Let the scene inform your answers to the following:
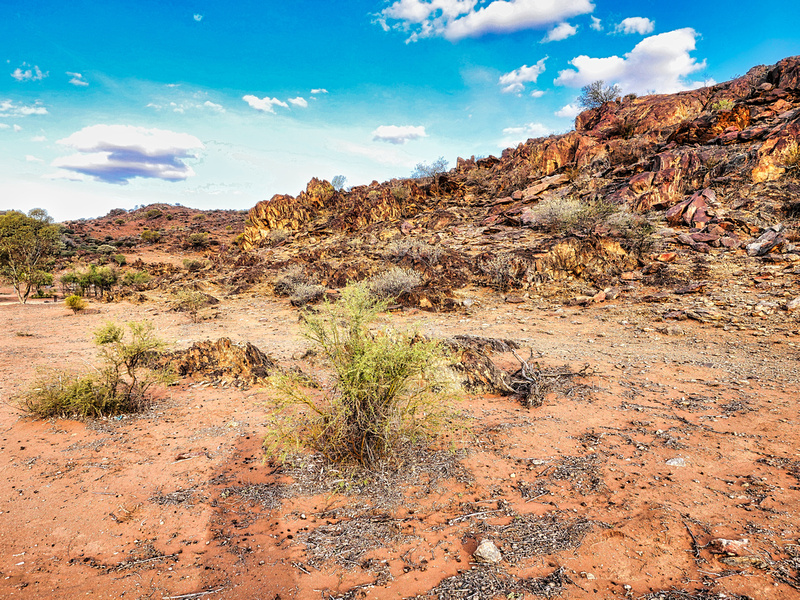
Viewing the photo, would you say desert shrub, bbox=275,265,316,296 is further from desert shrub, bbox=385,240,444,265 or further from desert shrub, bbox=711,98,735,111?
desert shrub, bbox=711,98,735,111

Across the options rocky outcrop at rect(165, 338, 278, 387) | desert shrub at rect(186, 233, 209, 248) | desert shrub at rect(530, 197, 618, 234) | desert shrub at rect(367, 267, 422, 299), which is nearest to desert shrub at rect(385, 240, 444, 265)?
desert shrub at rect(367, 267, 422, 299)

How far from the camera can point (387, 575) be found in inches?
93.7

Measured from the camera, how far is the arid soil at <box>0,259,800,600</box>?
2285 mm

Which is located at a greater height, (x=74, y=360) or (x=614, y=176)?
(x=614, y=176)

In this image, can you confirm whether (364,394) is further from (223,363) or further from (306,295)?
(306,295)

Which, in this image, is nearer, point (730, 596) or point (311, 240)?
point (730, 596)

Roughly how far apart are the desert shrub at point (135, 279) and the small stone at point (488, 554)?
24.8 meters

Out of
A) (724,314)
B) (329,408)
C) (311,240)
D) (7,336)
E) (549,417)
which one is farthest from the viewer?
(311,240)

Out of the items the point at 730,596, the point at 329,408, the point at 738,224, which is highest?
the point at 738,224

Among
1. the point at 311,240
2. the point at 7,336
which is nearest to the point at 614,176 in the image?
the point at 311,240

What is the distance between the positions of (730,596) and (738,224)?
15.5 m

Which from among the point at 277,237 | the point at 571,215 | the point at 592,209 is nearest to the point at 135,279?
the point at 277,237

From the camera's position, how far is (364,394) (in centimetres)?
348

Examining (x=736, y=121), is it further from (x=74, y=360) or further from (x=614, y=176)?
(x=74, y=360)
